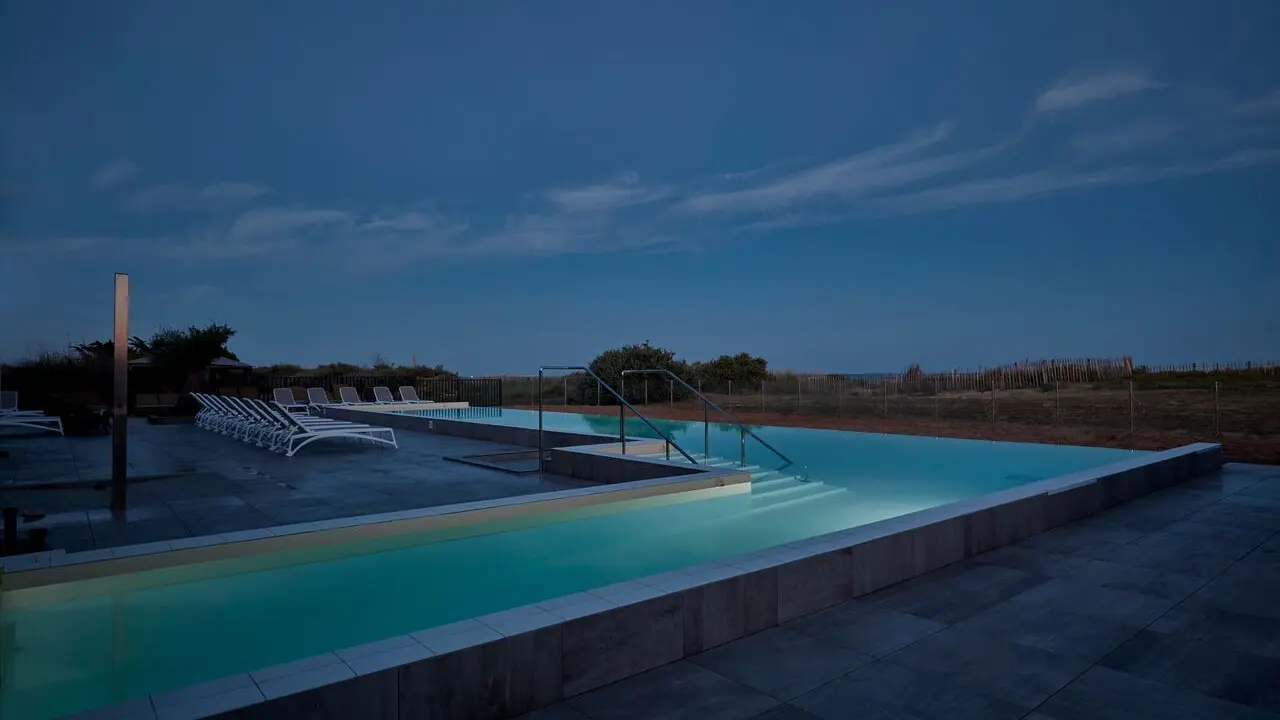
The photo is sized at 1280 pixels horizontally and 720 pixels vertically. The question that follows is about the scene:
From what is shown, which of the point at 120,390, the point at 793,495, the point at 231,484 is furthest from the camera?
the point at 793,495

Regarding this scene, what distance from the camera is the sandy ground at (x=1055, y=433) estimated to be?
447 inches

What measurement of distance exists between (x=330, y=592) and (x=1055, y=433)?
45.4ft

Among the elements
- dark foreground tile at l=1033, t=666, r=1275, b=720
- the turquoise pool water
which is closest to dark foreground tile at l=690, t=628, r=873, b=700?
dark foreground tile at l=1033, t=666, r=1275, b=720

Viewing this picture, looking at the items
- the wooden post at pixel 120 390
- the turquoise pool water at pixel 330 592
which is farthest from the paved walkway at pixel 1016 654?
the wooden post at pixel 120 390

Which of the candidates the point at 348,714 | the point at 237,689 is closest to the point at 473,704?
the point at 348,714

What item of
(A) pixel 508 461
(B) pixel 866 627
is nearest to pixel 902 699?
(B) pixel 866 627

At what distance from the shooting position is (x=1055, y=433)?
14.2 m

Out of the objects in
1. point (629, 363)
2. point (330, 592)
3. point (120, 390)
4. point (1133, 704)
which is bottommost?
point (330, 592)

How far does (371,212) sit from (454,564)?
71.6 ft

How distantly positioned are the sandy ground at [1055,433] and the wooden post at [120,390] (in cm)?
1181

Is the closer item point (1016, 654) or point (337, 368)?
point (1016, 654)

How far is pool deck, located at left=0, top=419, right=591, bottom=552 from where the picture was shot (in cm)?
495

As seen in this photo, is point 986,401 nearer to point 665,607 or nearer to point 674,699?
point 665,607

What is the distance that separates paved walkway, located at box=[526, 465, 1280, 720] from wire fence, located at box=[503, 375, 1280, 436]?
37.3 feet
